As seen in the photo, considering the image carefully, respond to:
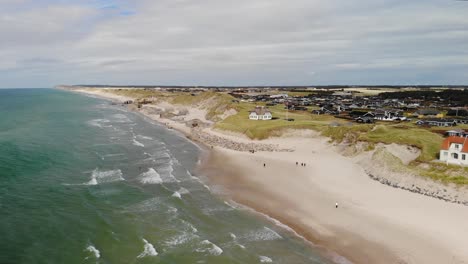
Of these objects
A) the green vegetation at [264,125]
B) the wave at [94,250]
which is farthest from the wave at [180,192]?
the green vegetation at [264,125]

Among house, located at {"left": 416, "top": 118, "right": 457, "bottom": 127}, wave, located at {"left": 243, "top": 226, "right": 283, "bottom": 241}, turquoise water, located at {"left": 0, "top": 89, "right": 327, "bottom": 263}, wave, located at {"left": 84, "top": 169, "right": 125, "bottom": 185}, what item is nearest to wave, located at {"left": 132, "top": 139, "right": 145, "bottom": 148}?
turquoise water, located at {"left": 0, "top": 89, "right": 327, "bottom": 263}

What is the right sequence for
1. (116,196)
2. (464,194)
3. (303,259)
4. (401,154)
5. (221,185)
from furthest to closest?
(401,154) → (221,185) → (116,196) → (464,194) → (303,259)

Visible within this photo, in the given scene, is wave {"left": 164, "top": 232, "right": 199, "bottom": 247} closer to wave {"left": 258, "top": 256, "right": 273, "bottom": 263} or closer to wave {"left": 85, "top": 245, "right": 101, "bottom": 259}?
wave {"left": 85, "top": 245, "right": 101, "bottom": 259}

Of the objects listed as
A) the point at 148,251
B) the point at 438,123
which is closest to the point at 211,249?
the point at 148,251

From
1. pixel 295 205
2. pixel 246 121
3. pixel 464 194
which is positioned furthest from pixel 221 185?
pixel 246 121

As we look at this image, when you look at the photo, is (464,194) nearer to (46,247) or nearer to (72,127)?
(46,247)

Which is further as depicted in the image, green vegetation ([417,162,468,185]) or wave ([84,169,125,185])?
wave ([84,169,125,185])
